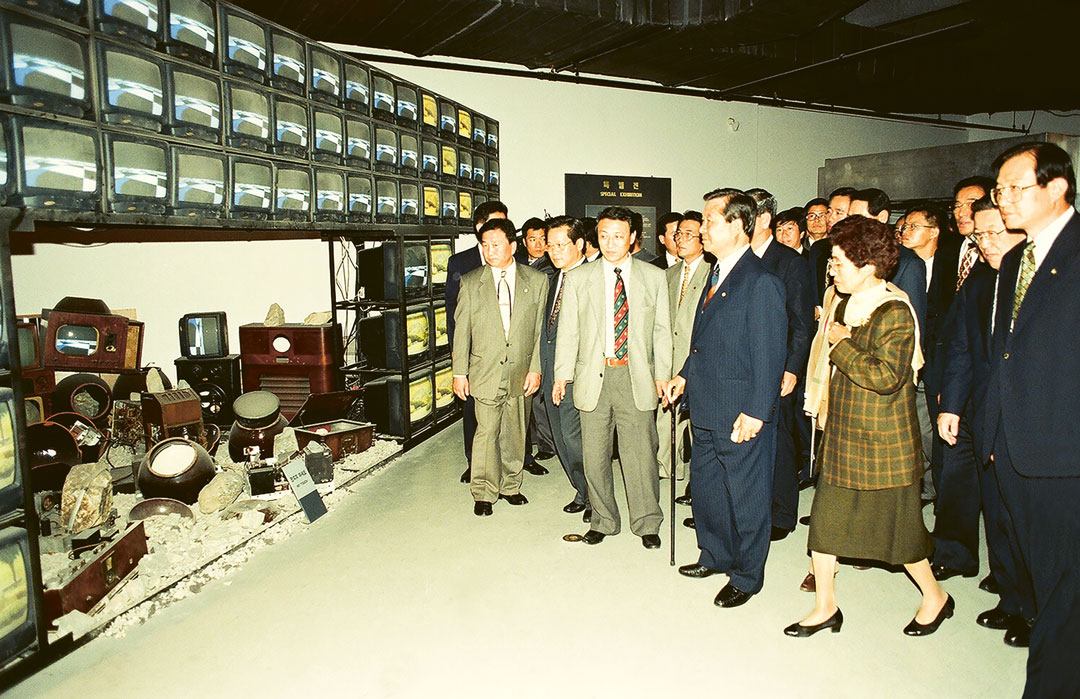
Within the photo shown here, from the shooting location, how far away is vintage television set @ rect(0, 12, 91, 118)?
228 centimetres

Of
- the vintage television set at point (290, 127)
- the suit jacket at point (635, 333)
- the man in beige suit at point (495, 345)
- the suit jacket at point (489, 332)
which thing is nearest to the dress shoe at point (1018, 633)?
the suit jacket at point (635, 333)

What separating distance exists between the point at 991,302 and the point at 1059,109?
463 inches

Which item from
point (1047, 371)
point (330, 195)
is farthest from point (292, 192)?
point (1047, 371)

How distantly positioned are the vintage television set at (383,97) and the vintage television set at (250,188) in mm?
1285

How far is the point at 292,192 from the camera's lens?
13.0 ft

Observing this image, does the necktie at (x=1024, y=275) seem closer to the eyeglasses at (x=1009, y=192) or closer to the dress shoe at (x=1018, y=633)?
the eyeglasses at (x=1009, y=192)

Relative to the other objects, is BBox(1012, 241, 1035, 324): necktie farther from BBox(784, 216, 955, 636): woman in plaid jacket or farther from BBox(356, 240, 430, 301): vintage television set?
BBox(356, 240, 430, 301): vintage television set

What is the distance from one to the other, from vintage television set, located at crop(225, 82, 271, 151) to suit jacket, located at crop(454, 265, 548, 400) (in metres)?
1.46

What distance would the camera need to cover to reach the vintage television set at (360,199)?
453cm

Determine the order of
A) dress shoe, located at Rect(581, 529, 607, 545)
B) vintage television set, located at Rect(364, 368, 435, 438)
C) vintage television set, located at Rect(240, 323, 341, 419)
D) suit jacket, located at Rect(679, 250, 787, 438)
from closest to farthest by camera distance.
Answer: suit jacket, located at Rect(679, 250, 787, 438), dress shoe, located at Rect(581, 529, 607, 545), vintage television set, located at Rect(364, 368, 435, 438), vintage television set, located at Rect(240, 323, 341, 419)

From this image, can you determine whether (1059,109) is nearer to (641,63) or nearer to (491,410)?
(641,63)

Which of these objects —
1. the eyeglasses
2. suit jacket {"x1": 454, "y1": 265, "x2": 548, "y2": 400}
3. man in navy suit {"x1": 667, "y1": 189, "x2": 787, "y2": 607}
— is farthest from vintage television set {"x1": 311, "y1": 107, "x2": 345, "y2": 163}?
the eyeglasses

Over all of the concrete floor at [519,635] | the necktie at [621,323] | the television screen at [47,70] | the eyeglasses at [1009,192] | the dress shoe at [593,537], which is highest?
the television screen at [47,70]

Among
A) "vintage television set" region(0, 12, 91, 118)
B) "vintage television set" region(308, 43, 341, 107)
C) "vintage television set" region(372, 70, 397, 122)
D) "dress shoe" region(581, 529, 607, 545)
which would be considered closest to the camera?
"vintage television set" region(0, 12, 91, 118)
